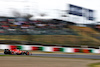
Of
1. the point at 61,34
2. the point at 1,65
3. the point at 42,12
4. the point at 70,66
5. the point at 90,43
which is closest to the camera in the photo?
the point at 1,65

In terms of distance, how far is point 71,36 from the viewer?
632 inches

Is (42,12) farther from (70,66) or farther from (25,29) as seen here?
(70,66)

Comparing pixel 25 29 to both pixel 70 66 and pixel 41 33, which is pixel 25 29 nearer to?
pixel 41 33

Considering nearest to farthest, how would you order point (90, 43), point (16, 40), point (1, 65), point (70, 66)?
point (1, 65), point (70, 66), point (16, 40), point (90, 43)

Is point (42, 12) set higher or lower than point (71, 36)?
higher

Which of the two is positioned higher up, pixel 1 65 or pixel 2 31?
pixel 2 31

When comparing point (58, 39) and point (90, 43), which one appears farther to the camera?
point (90, 43)

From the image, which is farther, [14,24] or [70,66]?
[14,24]

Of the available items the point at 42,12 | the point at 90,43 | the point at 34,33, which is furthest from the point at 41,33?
the point at 42,12

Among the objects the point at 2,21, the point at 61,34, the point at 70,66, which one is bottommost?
the point at 70,66

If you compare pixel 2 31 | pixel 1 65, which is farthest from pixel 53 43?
pixel 1 65

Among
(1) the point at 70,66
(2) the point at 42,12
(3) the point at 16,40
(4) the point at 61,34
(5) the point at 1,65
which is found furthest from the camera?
(2) the point at 42,12

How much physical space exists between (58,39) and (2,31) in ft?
14.8

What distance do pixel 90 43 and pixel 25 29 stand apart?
19.2 ft
